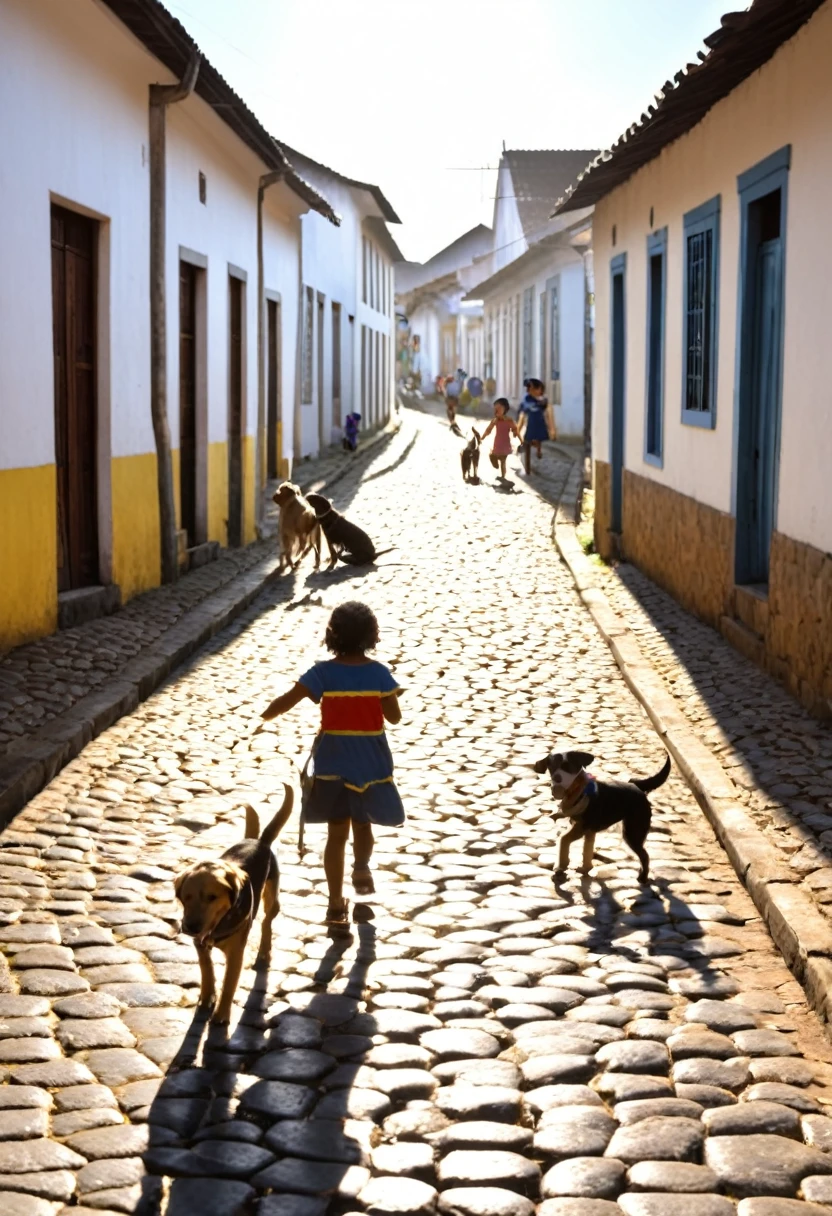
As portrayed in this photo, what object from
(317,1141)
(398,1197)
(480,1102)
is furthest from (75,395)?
(398,1197)

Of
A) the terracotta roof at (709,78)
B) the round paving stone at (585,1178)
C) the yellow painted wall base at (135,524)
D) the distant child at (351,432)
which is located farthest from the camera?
the distant child at (351,432)

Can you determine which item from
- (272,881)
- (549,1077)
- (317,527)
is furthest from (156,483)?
(549,1077)

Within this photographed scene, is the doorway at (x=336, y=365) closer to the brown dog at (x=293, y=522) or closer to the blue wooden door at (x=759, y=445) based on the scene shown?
the brown dog at (x=293, y=522)

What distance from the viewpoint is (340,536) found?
15.1m

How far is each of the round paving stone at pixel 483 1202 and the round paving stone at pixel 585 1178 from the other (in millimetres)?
75

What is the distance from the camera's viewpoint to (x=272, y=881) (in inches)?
200

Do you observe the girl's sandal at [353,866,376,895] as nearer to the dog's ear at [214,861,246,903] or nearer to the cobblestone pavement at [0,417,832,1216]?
the cobblestone pavement at [0,417,832,1216]

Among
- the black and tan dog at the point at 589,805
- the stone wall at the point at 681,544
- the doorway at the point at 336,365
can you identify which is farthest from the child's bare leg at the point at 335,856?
the doorway at the point at 336,365

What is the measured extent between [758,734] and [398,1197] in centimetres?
487

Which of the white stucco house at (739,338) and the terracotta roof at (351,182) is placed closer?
the white stucco house at (739,338)

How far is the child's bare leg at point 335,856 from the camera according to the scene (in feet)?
18.0

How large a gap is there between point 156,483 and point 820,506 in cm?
636

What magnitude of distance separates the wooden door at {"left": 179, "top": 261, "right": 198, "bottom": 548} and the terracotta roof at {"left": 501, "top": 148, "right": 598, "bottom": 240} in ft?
107

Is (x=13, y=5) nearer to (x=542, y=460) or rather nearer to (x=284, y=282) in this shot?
(x=284, y=282)
